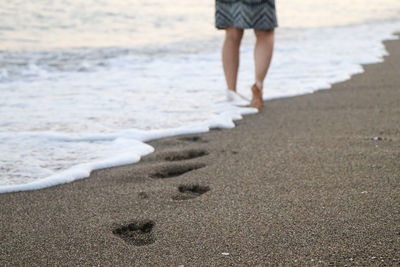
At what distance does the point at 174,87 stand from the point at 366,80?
6.01 feet

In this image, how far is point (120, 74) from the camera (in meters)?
5.52

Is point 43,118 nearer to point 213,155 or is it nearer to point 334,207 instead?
point 213,155

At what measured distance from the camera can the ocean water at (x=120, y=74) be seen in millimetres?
2660

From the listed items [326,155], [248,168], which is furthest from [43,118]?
[326,155]

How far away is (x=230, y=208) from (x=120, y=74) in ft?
13.2

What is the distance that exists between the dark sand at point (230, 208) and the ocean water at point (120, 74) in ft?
0.90

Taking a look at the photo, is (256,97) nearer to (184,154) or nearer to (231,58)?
(231,58)

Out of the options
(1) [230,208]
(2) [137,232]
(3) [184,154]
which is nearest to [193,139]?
(3) [184,154]

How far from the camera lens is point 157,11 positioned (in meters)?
12.2

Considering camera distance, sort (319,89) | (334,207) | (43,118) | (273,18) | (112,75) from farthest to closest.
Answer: (112,75), (319,89), (273,18), (43,118), (334,207)

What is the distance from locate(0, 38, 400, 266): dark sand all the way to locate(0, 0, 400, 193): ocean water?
0.28m

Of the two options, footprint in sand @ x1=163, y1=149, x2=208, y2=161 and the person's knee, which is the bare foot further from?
footprint in sand @ x1=163, y1=149, x2=208, y2=161

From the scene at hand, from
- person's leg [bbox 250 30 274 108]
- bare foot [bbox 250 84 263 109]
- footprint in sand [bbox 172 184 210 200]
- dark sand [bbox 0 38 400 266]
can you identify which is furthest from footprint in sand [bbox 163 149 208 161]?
person's leg [bbox 250 30 274 108]

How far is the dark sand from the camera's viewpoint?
1.44 meters
